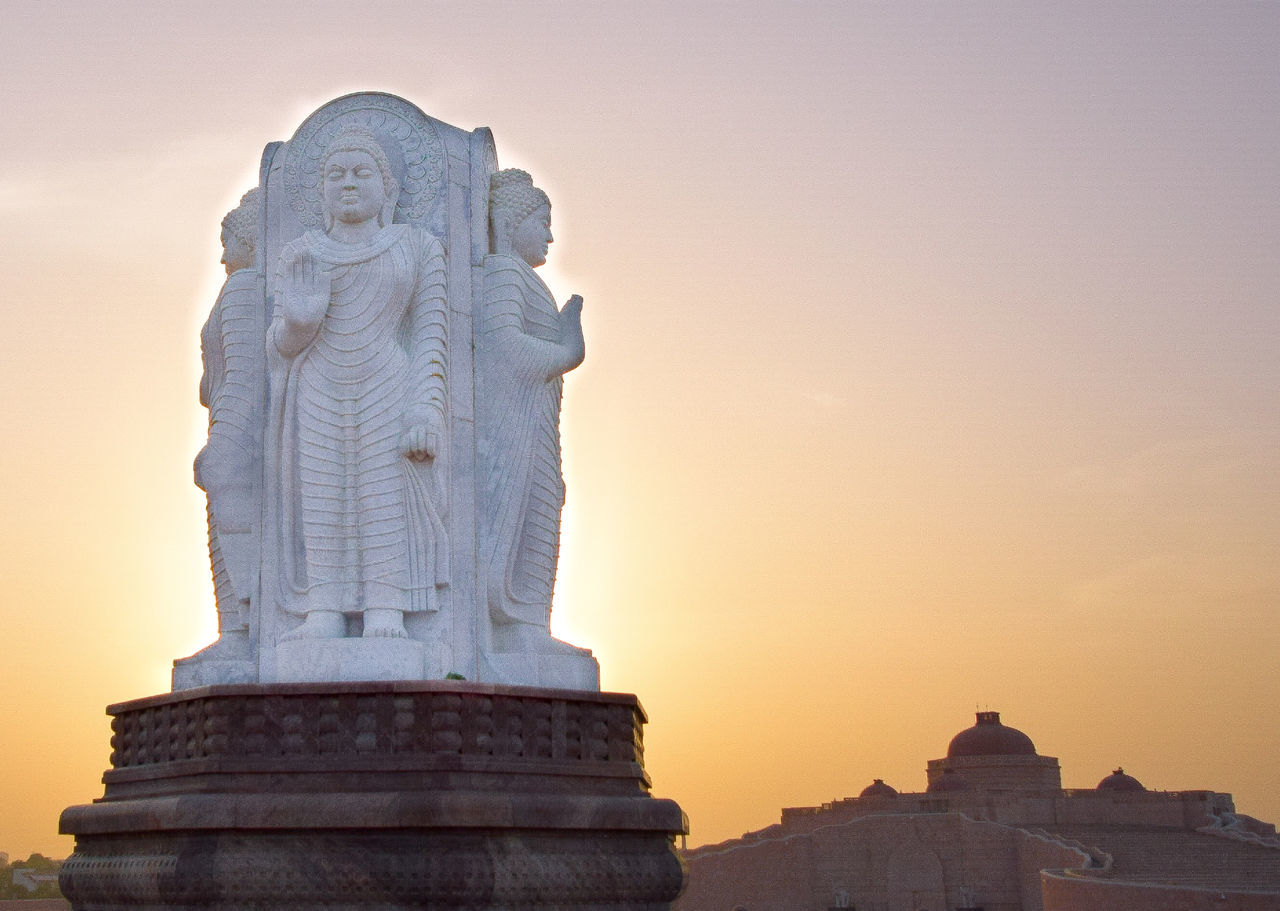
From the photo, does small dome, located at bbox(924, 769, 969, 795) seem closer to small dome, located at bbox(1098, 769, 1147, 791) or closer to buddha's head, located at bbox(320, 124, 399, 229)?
small dome, located at bbox(1098, 769, 1147, 791)

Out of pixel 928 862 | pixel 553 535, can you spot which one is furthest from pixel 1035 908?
pixel 553 535

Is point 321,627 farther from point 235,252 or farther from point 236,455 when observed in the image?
point 235,252

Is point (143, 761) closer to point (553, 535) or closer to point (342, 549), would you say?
point (342, 549)

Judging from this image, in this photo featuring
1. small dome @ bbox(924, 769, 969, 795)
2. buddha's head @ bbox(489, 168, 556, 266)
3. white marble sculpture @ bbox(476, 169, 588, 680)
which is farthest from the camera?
small dome @ bbox(924, 769, 969, 795)

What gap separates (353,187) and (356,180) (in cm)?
5

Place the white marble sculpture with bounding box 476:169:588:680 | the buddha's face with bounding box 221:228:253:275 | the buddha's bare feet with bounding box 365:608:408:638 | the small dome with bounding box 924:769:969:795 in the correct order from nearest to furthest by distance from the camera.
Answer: the buddha's bare feet with bounding box 365:608:408:638, the white marble sculpture with bounding box 476:169:588:680, the buddha's face with bounding box 221:228:253:275, the small dome with bounding box 924:769:969:795

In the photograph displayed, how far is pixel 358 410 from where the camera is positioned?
684 cm

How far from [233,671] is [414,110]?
9.15 feet

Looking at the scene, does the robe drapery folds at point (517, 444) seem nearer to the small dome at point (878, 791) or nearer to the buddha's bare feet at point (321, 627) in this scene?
the buddha's bare feet at point (321, 627)

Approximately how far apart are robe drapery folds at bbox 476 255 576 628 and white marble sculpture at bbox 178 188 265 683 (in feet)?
3.52

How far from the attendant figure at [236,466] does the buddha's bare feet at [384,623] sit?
2.40 feet

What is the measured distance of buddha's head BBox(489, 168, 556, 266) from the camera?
7523 millimetres

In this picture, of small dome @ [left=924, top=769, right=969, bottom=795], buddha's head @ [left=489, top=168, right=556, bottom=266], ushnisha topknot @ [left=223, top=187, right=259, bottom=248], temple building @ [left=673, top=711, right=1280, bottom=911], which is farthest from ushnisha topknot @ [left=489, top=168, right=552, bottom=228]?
small dome @ [left=924, top=769, right=969, bottom=795]

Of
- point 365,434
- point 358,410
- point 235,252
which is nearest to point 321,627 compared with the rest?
point 365,434
